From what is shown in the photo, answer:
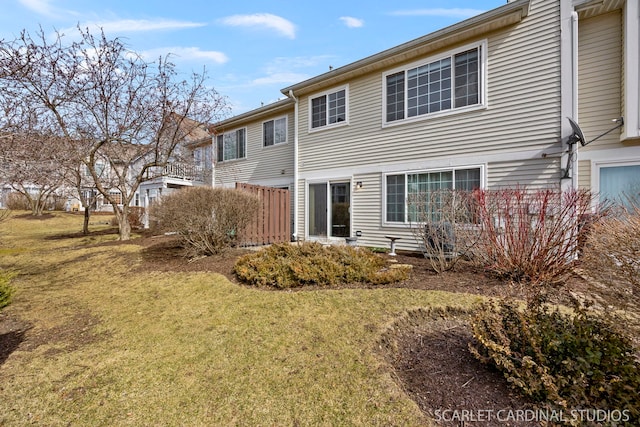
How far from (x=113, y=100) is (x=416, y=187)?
995cm

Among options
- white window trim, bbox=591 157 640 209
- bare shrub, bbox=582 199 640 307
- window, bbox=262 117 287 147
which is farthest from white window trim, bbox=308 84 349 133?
bare shrub, bbox=582 199 640 307

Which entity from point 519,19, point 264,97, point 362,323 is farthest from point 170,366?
point 264,97

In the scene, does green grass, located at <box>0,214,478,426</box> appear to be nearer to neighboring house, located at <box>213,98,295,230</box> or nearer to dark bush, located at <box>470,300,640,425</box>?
dark bush, located at <box>470,300,640,425</box>

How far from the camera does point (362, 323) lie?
11.6 feet

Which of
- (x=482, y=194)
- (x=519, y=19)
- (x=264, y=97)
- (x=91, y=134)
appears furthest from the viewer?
(x=264, y=97)

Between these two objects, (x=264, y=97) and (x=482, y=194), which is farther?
(x=264, y=97)

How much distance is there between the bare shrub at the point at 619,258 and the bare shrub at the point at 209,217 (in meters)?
6.60

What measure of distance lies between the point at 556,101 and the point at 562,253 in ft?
12.5

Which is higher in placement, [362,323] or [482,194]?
[482,194]

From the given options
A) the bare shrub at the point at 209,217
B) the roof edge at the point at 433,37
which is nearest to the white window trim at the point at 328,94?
the roof edge at the point at 433,37

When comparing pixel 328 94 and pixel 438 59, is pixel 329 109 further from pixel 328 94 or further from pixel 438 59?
pixel 438 59

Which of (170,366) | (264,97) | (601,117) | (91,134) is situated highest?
(264,97)

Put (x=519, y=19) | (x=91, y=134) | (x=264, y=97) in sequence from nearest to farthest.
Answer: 1. (x=519, y=19)
2. (x=91, y=134)
3. (x=264, y=97)

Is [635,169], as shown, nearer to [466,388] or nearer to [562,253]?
[562,253]
